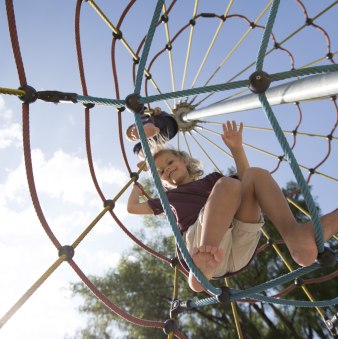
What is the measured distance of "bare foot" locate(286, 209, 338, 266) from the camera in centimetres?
143

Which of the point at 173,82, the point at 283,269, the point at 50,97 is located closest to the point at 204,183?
the point at 50,97

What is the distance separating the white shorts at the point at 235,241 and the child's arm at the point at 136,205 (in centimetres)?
62

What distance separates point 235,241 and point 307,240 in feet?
2.02

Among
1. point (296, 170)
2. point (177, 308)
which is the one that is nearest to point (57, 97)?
point (296, 170)

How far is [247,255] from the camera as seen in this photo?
2.15 meters

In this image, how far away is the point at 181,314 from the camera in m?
11.0

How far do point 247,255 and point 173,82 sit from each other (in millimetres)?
2711

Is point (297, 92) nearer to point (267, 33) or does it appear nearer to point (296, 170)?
point (267, 33)

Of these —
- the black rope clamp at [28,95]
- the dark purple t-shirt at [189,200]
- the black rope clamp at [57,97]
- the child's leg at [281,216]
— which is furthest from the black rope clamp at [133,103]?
the dark purple t-shirt at [189,200]

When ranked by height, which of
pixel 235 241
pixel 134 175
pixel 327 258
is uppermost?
pixel 134 175

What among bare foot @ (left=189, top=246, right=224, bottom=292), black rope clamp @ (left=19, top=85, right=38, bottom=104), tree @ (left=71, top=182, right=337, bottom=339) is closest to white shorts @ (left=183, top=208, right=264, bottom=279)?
bare foot @ (left=189, top=246, right=224, bottom=292)

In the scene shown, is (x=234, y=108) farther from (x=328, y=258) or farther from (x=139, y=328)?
(x=139, y=328)

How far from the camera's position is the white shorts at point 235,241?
1.96 metres

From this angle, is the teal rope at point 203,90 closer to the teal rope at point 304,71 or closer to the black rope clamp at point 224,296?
the teal rope at point 304,71
